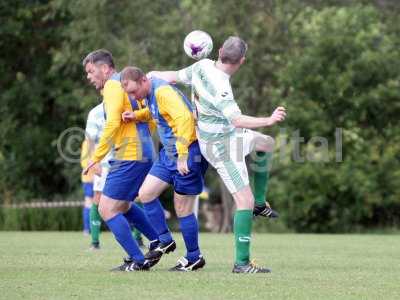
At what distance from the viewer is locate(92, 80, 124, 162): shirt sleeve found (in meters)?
9.20

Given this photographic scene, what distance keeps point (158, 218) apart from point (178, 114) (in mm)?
1163

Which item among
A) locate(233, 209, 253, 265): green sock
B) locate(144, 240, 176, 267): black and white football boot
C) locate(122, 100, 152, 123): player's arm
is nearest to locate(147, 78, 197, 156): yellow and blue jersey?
locate(122, 100, 152, 123): player's arm

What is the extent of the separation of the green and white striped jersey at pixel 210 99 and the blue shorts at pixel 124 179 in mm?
658

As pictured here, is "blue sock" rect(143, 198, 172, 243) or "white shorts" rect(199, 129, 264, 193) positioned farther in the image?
"blue sock" rect(143, 198, 172, 243)

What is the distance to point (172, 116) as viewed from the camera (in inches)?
361

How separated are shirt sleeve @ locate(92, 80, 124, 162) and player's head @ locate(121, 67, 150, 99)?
149 mm

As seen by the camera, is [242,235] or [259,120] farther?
[242,235]

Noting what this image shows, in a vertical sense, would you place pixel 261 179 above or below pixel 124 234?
above

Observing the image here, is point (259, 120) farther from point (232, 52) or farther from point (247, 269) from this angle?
point (247, 269)

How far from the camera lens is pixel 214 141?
30.5 ft

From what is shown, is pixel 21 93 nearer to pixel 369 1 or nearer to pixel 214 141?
pixel 369 1

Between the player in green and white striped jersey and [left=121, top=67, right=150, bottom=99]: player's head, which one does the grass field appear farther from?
[left=121, top=67, right=150, bottom=99]: player's head

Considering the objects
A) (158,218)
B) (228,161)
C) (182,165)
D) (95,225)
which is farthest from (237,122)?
(95,225)

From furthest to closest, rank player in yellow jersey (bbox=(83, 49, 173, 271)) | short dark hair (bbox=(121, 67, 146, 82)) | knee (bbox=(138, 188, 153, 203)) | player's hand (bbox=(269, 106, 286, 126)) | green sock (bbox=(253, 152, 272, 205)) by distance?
green sock (bbox=(253, 152, 272, 205)) < knee (bbox=(138, 188, 153, 203)) < player in yellow jersey (bbox=(83, 49, 173, 271)) < short dark hair (bbox=(121, 67, 146, 82)) < player's hand (bbox=(269, 106, 286, 126))
